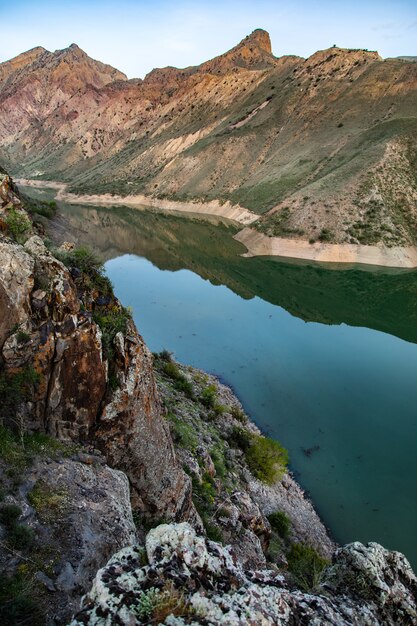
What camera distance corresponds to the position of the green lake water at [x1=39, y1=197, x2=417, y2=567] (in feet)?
70.8

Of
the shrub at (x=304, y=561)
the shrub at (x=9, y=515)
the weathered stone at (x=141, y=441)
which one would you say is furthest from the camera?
the shrub at (x=304, y=561)

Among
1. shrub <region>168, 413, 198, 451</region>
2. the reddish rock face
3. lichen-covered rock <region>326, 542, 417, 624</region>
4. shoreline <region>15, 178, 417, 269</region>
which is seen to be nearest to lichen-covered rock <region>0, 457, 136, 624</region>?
the reddish rock face

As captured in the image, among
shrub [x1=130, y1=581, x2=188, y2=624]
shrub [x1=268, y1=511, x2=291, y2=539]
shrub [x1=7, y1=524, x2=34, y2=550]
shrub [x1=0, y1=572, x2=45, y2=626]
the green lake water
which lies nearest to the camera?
shrub [x1=130, y1=581, x2=188, y2=624]

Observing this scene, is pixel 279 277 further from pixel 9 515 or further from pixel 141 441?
pixel 9 515

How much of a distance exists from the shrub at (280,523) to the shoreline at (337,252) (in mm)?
53985

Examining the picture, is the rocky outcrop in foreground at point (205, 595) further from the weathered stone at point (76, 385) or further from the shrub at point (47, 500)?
the weathered stone at point (76, 385)

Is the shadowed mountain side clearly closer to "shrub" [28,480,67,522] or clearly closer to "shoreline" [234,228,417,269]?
"shoreline" [234,228,417,269]

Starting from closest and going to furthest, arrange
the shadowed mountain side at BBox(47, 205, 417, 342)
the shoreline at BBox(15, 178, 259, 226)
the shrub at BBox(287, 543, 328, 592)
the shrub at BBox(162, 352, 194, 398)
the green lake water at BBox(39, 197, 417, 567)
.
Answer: the shrub at BBox(287, 543, 328, 592) → the green lake water at BBox(39, 197, 417, 567) → the shrub at BBox(162, 352, 194, 398) → the shadowed mountain side at BBox(47, 205, 417, 342) → the shoreline at BBox(15, 178, 259, 226)

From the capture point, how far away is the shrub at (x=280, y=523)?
16781 mm

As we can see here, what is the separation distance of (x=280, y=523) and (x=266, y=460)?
12.2 ft

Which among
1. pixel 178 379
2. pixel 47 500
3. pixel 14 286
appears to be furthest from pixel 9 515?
pixel 178 379

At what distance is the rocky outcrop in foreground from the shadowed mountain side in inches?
1036

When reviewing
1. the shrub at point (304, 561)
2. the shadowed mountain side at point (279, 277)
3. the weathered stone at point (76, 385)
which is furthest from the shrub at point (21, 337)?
the shadowed mountain side at point (279, 277)

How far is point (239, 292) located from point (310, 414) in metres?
28.5
